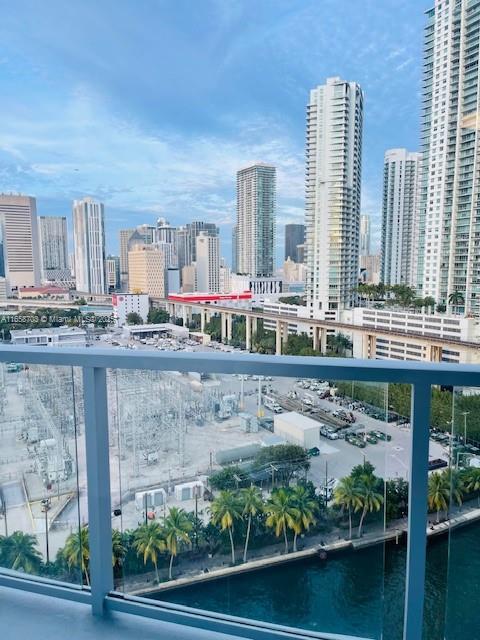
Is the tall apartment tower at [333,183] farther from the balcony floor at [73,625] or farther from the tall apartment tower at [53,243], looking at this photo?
the balcony floor at [73,625]

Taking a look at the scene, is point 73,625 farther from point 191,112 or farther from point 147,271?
point 191,112

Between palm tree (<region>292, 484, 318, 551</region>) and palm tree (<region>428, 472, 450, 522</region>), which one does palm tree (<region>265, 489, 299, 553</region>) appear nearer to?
palm tree (<region>292, 484, 318, 551</region>)

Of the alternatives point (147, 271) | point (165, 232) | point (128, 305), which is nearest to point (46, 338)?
point (128, 305)

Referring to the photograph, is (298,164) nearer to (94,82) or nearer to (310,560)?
(94,82)

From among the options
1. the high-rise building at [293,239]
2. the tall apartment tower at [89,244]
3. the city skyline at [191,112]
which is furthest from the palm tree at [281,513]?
the high-rise building at [293,239]

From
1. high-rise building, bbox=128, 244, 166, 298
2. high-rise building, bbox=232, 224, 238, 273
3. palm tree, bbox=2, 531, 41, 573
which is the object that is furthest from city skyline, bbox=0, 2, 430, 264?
palm tree, bbox=2, 531, 41, 573
